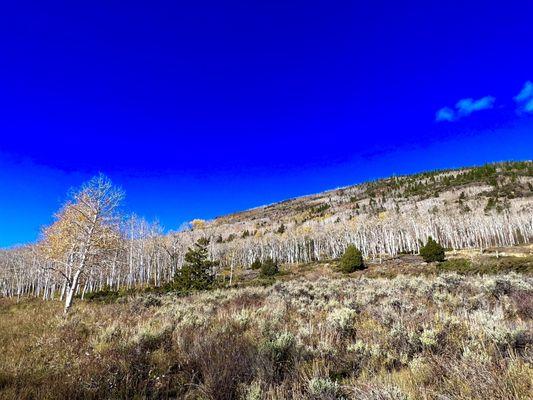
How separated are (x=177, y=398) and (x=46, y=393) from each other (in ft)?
5.41

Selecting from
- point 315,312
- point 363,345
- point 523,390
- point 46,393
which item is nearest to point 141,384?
point 46,393

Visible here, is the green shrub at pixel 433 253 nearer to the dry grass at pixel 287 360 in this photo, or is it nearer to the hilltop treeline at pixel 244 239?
the hilltop treeline at pixel 244 239

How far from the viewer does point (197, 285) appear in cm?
2953

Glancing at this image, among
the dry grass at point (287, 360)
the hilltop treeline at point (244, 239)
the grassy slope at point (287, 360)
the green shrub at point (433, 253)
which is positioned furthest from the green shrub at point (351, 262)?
the grassy slope at point (287, 360)

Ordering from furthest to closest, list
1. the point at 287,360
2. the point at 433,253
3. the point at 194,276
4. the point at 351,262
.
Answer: the point at 351,262, the point at 433,253, the point at 194,276, the point at 287,360

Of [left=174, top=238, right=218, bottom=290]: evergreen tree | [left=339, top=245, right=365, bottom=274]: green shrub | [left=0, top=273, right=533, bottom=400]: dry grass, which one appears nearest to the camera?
[left=0, top=273, right=533, bottom=400]: dry grass

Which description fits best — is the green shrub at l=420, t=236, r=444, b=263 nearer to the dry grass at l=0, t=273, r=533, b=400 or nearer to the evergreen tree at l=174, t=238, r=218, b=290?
the evergreen tree at l=174, t=238, r=218, b=290

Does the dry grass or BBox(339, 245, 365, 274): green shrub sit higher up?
BBox(339, 245, 365, 274): green shrub

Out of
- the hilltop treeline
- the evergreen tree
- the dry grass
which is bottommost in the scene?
the dry grass

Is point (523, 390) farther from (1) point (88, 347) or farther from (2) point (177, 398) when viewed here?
(1) point (88, 347)

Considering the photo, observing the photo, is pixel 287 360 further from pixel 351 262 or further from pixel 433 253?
pixel 433 253

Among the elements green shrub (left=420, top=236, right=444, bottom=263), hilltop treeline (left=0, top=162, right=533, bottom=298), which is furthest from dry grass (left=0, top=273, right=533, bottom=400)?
green shrub (left=420, top=236, right=444, bottom=263)

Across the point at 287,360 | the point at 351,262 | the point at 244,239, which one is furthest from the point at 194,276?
the point at 244,239

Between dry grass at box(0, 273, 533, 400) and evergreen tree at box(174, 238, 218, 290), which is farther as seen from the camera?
evergreen tree at box(174, 238, 218, 290)
